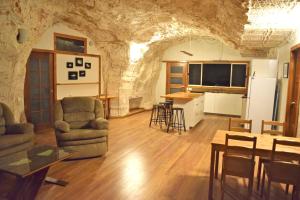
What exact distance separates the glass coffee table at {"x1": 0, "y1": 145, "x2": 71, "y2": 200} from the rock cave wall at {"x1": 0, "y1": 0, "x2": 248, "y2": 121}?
2043 millimetres

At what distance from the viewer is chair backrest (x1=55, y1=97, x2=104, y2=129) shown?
14.0 ft

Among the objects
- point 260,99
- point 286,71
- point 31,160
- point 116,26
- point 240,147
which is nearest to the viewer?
point 240,147

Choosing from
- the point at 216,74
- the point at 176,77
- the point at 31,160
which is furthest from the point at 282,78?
the point at 31,160

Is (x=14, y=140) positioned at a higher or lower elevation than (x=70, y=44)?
lower

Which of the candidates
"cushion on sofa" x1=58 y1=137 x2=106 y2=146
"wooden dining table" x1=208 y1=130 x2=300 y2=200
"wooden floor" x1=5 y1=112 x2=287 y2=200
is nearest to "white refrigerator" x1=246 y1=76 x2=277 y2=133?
"wooden floor" x1=5 y1=112 x2=287 y2=200

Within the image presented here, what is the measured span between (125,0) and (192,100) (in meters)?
3.05

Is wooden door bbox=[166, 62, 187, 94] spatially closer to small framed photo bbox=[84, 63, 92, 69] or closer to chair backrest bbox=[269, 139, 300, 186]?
small framed photo bbox=[84, 63, 92, 69]

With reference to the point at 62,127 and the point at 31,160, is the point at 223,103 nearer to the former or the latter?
the point at 62,127

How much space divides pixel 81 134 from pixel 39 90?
2.47m

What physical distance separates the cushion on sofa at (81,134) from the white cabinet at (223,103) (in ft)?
17.9

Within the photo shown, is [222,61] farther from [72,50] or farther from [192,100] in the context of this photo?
[72,50]

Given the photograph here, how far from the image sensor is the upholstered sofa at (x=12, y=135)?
3.37 metres

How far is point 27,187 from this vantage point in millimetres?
2582

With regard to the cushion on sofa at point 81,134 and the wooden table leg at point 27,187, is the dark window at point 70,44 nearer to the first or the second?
the cushion on sofa at point 81,134
